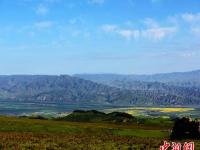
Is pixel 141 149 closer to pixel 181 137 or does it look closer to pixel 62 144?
pixel 62 144

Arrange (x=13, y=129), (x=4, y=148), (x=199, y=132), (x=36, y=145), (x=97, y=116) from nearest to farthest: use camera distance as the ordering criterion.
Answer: (x=4, y=148)
(x=36, y=145)
(x=199, y=132)
(x=13, y=129)
(x=97, y=116)

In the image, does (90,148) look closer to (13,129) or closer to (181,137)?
(181,137)

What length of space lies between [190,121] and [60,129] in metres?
23.3

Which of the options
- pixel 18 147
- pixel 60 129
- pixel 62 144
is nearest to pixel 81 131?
pixel 60 129

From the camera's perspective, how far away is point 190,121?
58719mm

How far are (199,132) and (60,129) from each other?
25163 millimetres

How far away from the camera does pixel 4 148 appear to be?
3759 centimetres

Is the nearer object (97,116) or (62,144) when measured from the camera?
(62,144)

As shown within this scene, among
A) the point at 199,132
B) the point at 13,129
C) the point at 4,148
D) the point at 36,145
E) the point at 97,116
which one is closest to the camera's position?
the point at 4,148

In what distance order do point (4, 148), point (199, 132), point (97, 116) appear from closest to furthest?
1. point (4, 148)
2. point (199, 132)
3. point (97, 116)

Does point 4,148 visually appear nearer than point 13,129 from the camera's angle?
Yes

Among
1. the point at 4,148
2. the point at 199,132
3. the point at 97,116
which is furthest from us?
the point at 97,116

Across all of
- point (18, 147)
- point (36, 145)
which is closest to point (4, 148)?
point (18, 147)

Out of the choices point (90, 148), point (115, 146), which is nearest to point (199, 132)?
point (115, 146)
